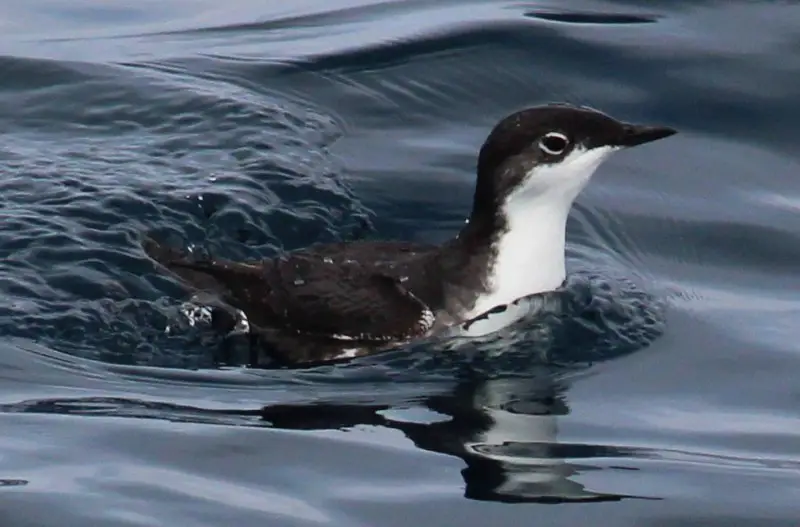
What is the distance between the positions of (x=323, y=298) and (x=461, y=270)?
2.22ft

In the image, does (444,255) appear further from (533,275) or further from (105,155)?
(105,155)

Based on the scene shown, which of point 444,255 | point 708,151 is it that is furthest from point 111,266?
point 708,151

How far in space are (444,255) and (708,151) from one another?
3.29 metres

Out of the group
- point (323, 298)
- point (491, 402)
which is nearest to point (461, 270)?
point (323, 298)

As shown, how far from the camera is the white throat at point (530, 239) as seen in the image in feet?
26.6

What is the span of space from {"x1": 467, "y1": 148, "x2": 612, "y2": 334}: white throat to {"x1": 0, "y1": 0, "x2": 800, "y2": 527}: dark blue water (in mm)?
239

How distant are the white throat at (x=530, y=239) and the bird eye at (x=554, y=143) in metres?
0.08

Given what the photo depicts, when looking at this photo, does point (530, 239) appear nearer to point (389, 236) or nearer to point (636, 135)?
point (636, 135)

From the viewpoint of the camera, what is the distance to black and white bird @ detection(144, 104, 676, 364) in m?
7.95

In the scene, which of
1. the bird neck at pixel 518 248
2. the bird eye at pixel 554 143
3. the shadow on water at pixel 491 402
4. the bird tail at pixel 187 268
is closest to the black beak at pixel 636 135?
the bird eye at pixel 554 143

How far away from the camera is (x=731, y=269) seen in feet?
30.6

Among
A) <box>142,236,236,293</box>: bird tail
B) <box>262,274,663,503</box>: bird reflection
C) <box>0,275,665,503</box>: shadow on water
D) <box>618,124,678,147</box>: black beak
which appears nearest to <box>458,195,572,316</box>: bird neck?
<box>0,275,665,503</box>: shadow on water

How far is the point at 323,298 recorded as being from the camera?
8.01 meters

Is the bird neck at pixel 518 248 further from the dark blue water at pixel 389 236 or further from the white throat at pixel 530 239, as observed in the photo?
the dark blue water at pixel 389 236
